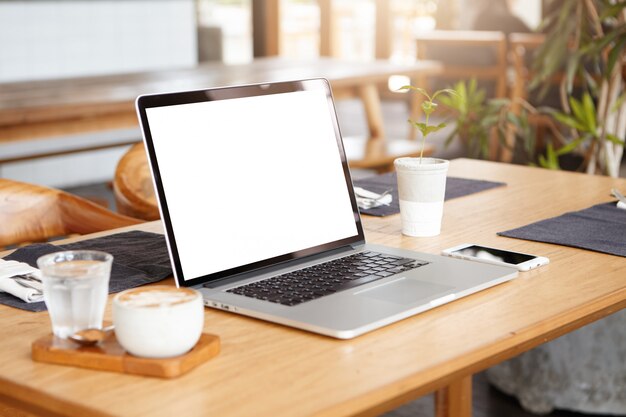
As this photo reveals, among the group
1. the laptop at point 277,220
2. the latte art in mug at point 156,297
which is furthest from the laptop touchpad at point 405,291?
the latte art in mug at point 156,297

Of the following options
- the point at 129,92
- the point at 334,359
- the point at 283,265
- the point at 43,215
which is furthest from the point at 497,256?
the point at 129,92

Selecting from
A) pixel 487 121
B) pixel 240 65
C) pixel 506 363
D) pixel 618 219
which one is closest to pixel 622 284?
pixel 618 219

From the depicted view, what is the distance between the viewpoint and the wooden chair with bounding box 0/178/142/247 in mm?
1987

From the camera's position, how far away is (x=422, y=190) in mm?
1564

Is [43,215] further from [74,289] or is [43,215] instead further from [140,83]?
[140,83]

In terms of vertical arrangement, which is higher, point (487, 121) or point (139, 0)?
point (139, 0)

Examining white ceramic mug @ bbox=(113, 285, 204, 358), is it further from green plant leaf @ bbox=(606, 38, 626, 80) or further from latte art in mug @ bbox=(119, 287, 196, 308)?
green plant leaf @ bbox=(606, 38, 626, 80)

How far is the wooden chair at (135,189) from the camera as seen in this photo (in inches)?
88.5

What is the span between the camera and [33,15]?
5.81 meters

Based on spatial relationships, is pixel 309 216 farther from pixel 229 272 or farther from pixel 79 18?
pixel 79 18

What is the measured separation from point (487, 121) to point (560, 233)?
185cm

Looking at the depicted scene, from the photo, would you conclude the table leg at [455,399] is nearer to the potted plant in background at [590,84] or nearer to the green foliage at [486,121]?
the potted plant in background at [590,84]

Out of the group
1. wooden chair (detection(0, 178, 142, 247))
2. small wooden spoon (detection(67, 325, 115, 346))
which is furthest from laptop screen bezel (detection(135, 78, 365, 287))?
wooden chair (detection(0, 178, 142, 247))

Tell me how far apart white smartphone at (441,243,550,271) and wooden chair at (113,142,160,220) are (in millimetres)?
956
